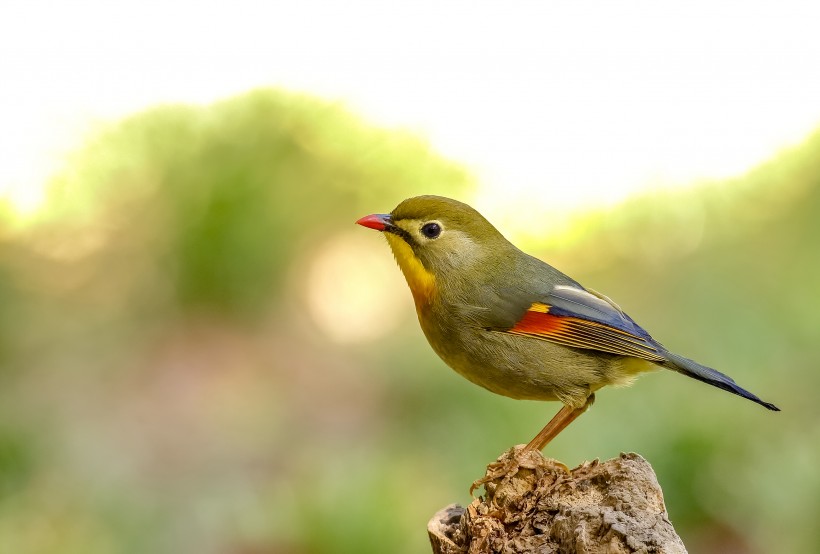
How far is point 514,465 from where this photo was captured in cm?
318

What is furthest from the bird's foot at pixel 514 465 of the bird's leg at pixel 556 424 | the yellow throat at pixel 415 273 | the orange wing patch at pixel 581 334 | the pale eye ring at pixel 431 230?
the pale eye ring at pixel 431 230

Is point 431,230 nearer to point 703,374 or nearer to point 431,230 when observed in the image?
point 431,230

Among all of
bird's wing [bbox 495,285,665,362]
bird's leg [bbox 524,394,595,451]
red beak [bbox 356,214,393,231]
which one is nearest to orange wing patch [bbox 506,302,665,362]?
bird's wing [bbox 495,285,665,362]

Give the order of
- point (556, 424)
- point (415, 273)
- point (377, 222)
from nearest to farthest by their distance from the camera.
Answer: point (556, 424), point (377, 222), point (415, 273)

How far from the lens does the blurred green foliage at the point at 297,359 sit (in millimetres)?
6230

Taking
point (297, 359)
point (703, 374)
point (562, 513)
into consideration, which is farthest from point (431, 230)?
point (297, 359)

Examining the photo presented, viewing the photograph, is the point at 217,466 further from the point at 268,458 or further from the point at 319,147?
the point at 319,147

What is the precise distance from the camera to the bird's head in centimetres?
407

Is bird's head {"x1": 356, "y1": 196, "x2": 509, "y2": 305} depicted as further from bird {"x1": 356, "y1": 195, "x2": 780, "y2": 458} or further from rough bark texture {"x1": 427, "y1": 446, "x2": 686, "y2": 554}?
rough bark texture {"x1": 427, "y1": 446, "x2": 686, "y2": 554}

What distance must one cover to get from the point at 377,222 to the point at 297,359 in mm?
4184

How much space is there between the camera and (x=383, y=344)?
812 centimetres

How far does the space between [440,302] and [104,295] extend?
5157 mm

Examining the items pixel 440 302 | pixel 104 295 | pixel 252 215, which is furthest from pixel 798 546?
pixel 104 295

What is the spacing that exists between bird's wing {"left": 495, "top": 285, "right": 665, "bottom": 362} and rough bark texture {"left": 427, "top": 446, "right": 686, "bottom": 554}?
→ 2.36 feet
